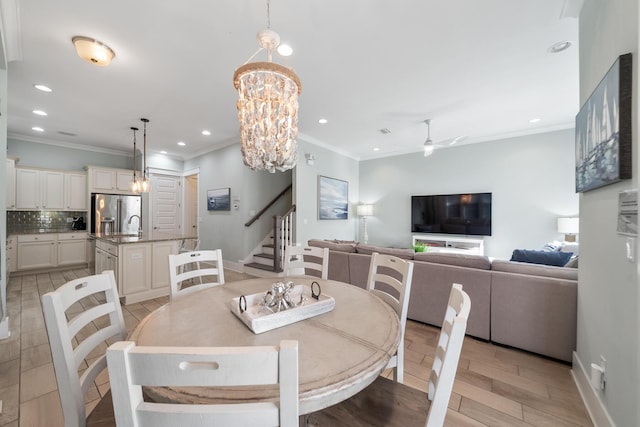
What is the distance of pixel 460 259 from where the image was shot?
8.44 ft

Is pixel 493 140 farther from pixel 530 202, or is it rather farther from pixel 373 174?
pixel 373 174

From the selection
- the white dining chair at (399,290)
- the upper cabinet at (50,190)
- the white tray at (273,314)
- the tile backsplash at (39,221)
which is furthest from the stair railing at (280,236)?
the tile backsplash at (39,221)

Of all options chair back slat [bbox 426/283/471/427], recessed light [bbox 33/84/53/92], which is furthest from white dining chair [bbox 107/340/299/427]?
recessed light [bbox 33/84/53/92]

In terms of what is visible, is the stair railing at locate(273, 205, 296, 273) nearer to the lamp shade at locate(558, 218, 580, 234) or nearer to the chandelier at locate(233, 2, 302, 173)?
the chandelier at locate(233, 2, 302, 173)

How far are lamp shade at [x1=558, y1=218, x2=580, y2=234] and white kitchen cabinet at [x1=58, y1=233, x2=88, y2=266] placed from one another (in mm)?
9066

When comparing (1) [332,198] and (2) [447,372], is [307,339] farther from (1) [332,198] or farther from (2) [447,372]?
(1) [332,198]

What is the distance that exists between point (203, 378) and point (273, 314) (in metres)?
0.60

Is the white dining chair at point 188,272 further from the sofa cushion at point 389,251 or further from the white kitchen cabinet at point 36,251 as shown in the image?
the white kitchen cabinet at point 36,251

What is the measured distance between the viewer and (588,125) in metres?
1.61

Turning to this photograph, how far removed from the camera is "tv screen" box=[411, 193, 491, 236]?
16.7 ft

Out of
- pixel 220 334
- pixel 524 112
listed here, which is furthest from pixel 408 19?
pixel 524 112

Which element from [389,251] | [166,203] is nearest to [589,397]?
[389,251]

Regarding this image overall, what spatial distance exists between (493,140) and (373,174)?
2.66 meters

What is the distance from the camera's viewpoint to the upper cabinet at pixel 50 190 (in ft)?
15.6
